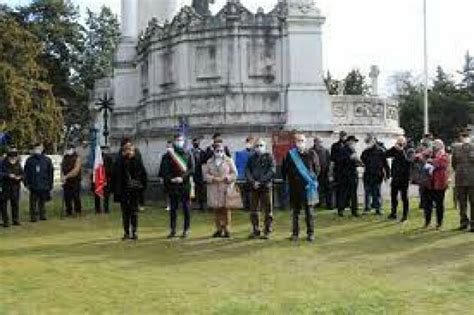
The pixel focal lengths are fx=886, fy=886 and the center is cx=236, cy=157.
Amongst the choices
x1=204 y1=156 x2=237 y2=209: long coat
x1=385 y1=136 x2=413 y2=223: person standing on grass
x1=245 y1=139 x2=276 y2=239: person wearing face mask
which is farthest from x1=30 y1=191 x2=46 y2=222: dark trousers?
x1=385 y1=136 x2=413 y2=223: person standing on grass

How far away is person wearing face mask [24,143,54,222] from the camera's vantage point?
19469 millimetres

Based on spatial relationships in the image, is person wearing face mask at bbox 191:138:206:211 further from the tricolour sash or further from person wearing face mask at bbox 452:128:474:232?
person wearing face mask at bbox 452:128:474:232

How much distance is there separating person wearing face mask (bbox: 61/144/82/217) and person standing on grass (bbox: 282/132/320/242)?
6.75m

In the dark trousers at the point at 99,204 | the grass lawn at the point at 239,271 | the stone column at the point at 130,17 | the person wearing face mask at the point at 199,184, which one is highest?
the stone column at the point at 130,17

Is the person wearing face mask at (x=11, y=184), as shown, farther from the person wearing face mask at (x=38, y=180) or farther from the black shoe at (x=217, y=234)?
the black shoe at (x=217, y=234)

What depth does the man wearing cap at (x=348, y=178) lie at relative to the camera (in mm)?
19031

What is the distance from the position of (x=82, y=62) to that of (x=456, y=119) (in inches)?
1146

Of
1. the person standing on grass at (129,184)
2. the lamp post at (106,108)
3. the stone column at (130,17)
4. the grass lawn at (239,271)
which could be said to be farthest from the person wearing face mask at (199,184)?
the stone column at (130,17)

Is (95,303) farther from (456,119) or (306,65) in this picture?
(456,119)

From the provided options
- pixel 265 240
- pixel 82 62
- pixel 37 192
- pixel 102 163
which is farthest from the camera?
pixel 82 62

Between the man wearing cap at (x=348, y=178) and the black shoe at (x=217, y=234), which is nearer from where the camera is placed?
the black shoe at (x=217, y=234)

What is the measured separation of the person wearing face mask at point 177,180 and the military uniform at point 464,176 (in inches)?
203

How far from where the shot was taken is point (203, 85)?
25078 millimetres

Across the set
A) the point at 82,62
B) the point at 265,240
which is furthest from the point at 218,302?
the point at 82,62
